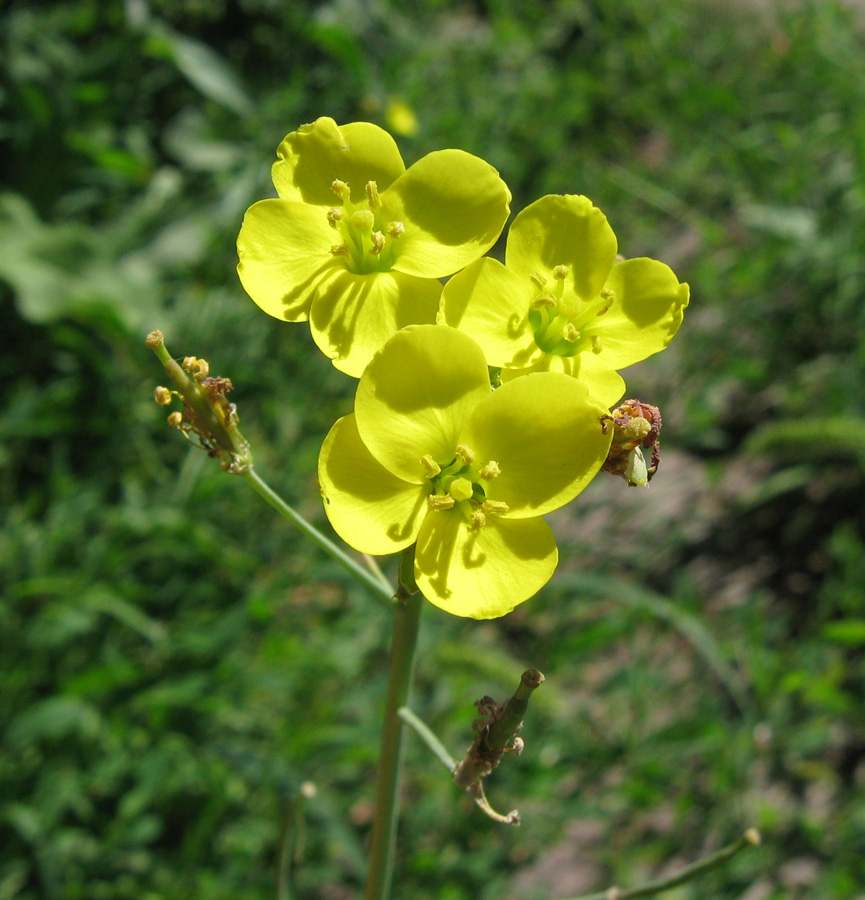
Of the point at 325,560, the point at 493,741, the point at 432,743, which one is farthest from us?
the point at 325,560

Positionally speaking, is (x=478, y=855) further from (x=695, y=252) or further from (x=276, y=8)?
(x=276, y=8)

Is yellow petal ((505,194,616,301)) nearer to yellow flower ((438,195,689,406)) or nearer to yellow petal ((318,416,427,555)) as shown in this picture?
yellow flower ((438,195,689,406))

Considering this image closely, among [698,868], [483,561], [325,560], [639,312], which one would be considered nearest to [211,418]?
[483,561]

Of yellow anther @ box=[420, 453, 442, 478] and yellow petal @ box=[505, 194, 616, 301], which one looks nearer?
yellow anther @ box=[420, 453, 442, 478]

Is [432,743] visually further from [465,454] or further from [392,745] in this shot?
[465,454]

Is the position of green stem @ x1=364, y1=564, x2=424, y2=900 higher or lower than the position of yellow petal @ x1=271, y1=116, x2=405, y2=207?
lower

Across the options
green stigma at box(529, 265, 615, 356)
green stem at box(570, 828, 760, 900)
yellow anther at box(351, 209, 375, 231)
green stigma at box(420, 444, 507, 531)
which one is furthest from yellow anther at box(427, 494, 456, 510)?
green stem at box(570, 828, 760, 900)
